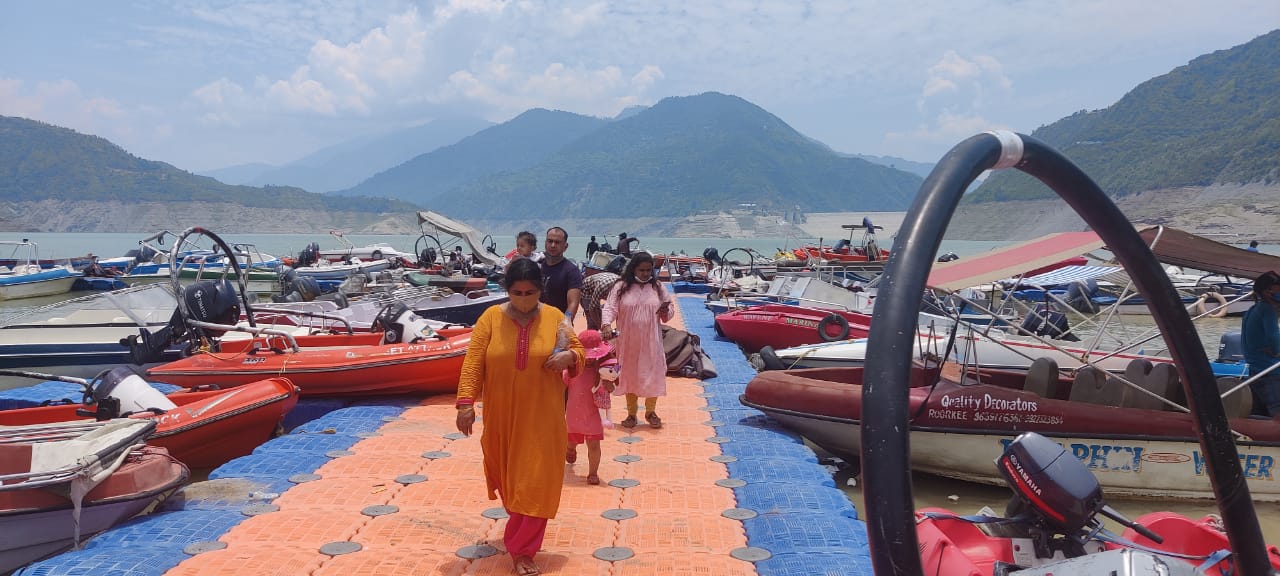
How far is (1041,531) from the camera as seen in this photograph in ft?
10.4

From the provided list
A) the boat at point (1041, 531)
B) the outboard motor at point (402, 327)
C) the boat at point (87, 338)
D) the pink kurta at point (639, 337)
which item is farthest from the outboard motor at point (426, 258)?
the boat at point (1041, 531)

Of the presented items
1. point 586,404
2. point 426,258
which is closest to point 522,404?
point 586,404

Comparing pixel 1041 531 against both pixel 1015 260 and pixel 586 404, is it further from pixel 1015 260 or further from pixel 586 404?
pixel 1015 260

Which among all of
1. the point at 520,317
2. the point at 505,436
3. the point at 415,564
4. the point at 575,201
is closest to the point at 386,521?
the point at 415,564

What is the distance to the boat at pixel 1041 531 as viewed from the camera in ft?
9.91

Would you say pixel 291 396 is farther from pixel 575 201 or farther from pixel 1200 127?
pixel 575 201

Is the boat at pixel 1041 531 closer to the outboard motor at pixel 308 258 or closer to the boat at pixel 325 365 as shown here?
the boat at pixel 325 365

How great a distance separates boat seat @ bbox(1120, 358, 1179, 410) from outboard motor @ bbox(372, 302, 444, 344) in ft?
20.5

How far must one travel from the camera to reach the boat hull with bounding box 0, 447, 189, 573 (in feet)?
15.3

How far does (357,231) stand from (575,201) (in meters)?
76.6

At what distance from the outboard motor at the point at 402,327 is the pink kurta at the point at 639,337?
3.07 metres

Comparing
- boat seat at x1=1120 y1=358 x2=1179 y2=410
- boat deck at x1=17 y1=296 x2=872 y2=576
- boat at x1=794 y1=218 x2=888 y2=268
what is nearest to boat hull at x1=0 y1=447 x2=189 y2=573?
boat deck at x1=17 y1=296 x2=872 y2=576

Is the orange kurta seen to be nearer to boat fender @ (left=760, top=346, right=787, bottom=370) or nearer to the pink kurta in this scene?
the pink kurta

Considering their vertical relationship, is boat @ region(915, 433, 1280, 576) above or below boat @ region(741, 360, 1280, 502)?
above
